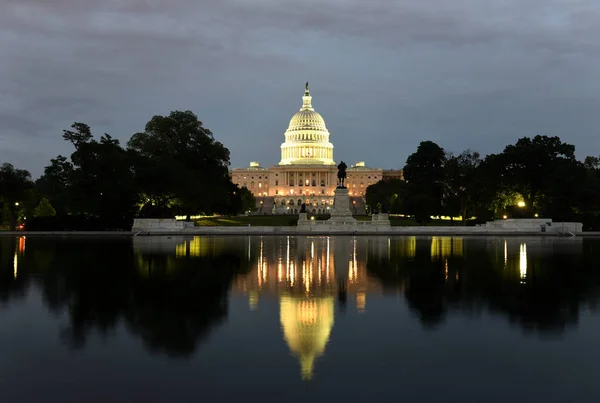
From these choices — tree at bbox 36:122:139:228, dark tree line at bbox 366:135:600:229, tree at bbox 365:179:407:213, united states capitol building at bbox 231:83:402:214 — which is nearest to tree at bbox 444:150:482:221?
dark tree line at bbox 366:135:600:229

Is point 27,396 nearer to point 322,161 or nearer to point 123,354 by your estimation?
point 123,354

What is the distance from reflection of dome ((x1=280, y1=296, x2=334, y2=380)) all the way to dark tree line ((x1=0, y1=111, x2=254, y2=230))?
4863cm

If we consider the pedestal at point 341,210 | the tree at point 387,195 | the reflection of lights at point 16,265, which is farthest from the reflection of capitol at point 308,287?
the tree at point 387,195

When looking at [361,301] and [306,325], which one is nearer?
[306,325]

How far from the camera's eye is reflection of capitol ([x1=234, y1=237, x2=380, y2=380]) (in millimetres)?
12461

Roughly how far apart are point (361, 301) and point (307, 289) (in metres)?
2.58

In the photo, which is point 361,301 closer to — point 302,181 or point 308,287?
point 308,287

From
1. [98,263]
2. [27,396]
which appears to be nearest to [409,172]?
[98,263]

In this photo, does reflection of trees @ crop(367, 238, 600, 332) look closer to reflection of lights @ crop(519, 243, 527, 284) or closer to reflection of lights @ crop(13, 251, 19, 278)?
reflection of lights @ crop(519, 243, 527, 284)

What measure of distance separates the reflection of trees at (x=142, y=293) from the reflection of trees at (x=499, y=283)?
5048 millimetres

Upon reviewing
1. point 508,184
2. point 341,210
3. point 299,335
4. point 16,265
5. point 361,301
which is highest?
point 508,184

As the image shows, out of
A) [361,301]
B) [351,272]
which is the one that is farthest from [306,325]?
[351,272]

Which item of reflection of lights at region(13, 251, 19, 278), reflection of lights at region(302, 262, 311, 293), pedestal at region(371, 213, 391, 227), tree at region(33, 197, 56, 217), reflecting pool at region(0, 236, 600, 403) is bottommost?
reflecting pool at region(0, 236, 600, 403)

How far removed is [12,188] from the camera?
70875mm
